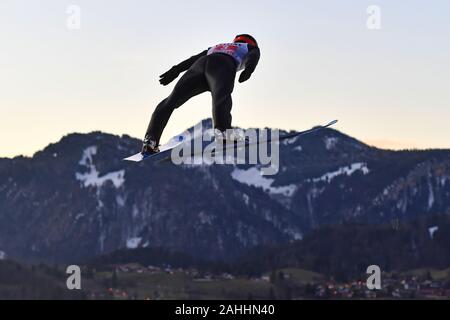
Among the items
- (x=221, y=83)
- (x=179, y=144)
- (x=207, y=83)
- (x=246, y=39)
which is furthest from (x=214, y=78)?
(x=179, y=144)

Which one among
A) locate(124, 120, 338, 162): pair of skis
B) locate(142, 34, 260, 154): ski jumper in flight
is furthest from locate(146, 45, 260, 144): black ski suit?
locate(124, 120, 338, 162): pair of skis

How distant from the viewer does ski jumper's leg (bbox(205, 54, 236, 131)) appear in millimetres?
25922

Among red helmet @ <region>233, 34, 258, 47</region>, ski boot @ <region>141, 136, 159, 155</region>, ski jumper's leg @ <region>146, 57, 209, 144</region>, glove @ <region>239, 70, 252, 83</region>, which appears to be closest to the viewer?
glove @ <region>239, 70, 252, 83</region>

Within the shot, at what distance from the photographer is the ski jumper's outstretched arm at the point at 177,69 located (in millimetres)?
26766

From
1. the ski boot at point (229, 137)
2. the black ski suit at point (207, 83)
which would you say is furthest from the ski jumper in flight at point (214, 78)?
the ski boot at point (229, 137)

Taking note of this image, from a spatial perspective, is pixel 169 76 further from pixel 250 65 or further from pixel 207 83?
pixel 250 65

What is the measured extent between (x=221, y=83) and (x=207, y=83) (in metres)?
0.58

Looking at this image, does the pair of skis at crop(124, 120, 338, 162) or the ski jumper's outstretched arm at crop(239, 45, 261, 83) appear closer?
the ski jumper's outstretched arm at crop(239, 45, 261, 83)

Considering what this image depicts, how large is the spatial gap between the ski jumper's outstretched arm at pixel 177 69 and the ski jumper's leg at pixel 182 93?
31 cm

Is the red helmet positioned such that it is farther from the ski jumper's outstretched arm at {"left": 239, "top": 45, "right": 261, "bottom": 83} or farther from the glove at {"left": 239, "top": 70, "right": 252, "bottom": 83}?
the glove at {"left": 239, "top": 70, "right": 252, "bottom": 83}

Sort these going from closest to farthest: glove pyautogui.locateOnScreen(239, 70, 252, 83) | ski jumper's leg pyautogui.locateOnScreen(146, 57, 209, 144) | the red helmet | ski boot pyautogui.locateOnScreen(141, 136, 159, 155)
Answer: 1. glove pyautogui.locateOnScreen(239, 70, 252, 83)
2. ski jumper's leg pyautogui.locateOnScreen(146, 57, 209, 144)
3. the red helmet
4. ski boot pyautogui.locateOnScreen(141, 136, 159, 155)
